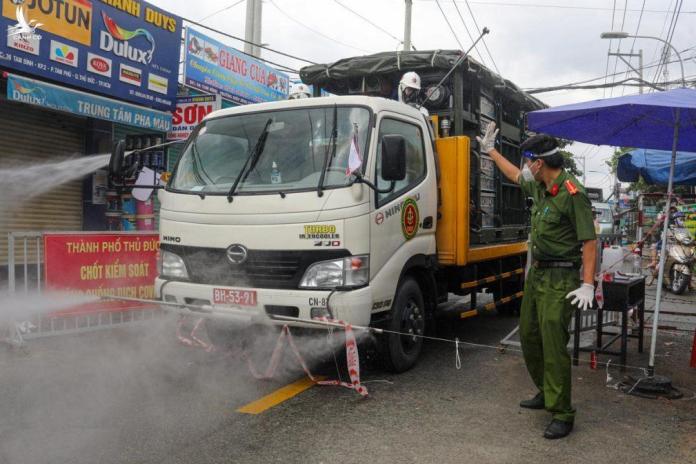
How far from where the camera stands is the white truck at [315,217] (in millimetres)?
4426

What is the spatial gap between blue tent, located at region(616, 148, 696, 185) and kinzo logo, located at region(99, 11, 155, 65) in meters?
8.27

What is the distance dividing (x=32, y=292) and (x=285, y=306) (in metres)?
3.38

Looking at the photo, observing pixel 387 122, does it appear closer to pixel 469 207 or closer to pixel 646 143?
pixel 469 207

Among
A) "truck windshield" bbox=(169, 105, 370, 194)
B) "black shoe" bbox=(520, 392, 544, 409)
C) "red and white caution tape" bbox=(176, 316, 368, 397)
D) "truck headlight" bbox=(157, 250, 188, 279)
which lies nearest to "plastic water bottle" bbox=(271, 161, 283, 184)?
"truck windshield" bbox=(169, 105, 370, 194)

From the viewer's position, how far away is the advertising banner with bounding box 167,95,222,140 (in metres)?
11.3

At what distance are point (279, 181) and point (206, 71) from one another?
8.63 metres

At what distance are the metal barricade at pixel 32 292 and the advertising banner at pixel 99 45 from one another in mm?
3355

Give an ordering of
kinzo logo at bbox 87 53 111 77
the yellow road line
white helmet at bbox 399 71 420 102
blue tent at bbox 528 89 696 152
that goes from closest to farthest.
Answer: the yellow road line < blue tent at bbox 528 89 696 152 < white helmet at bbox 399 71 420 102 < kinzo logo at bbox 87 53 111 77

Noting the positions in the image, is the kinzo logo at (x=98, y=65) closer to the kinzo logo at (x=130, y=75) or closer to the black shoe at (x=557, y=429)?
the kinzo logo at (x=130, y=75)

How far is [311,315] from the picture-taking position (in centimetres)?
436

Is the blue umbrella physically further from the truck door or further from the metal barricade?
the metal barricade

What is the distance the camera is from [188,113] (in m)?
11.5

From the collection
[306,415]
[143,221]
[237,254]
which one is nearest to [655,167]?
[237,254]

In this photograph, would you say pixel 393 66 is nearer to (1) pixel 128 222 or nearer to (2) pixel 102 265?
(2) pixel 102 265
